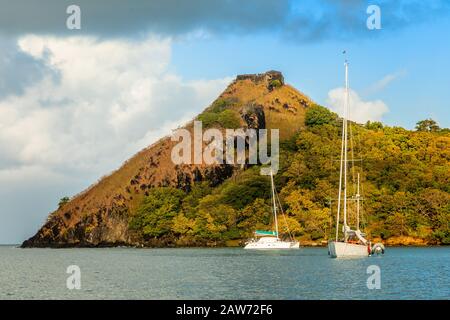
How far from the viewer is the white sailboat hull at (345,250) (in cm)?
8050

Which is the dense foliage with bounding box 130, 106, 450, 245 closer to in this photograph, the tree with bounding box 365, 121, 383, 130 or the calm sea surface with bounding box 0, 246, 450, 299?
the tree with bounding box 365, 121, 383, 130

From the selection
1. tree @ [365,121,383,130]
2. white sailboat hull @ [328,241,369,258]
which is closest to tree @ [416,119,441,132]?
tree @ [365,121,383,130]

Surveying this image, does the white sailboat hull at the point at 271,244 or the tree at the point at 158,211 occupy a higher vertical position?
the tree at the point at 158,211

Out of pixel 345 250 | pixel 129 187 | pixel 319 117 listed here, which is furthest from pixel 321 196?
pixel 345 250

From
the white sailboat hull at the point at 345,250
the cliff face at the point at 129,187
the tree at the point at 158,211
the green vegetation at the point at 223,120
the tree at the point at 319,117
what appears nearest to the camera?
the white sailboat hull at the point at 345,250

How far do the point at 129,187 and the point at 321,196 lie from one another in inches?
2370

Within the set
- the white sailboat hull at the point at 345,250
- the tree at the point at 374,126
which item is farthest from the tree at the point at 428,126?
the white sailboat hull at the point at 345,250

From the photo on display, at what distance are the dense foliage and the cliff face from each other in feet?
16.8

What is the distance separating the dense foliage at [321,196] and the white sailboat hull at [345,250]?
1744 inches

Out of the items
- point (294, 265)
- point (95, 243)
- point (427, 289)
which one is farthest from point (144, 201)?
point (427, 289)

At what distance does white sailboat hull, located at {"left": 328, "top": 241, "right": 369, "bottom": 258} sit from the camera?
80.5 m

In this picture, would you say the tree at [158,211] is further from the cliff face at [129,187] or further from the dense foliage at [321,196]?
the cliff face at [129,187]

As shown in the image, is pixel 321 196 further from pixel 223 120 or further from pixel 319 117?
pixel 223 120
